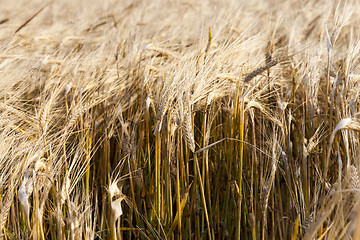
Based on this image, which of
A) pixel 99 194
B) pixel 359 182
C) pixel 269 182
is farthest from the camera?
pixel 99 194

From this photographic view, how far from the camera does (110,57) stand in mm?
1674

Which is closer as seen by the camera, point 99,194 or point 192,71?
point 192,71

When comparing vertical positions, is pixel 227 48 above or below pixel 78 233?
above

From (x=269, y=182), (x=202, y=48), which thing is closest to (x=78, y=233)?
(x=269, y=182)

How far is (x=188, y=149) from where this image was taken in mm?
1420

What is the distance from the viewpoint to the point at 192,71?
1.21 meters

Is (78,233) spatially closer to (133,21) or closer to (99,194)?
(99,194)

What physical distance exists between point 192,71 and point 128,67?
489 mm

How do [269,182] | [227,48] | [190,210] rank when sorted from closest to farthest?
1. [269,182]
2. [190,210]
3. [227,48]

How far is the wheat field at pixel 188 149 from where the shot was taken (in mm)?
1015

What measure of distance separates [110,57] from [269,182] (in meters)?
0.97

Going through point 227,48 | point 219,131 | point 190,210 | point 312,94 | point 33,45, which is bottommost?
point 190,210

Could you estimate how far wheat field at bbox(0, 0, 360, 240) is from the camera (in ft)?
3.33

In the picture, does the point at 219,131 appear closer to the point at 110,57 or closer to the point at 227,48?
the point at 227,48
